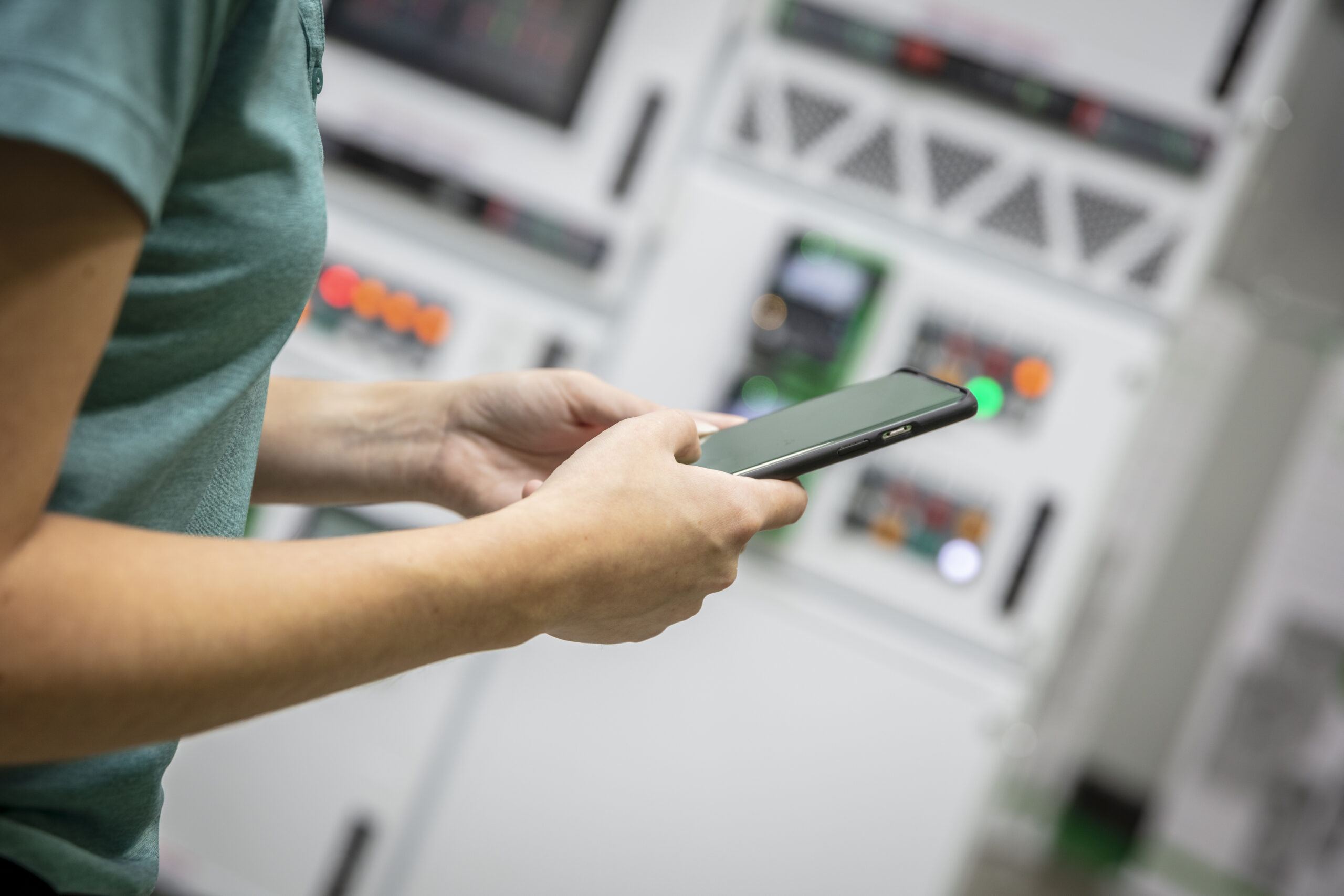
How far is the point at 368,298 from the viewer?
1.61 meters

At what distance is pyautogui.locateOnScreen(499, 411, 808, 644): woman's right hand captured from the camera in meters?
0.53

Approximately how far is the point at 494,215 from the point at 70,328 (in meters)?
1.24

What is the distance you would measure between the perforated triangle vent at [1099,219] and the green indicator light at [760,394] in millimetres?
539

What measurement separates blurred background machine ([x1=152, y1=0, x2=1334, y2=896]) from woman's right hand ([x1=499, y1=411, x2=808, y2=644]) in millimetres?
842

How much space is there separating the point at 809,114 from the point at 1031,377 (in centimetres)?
56

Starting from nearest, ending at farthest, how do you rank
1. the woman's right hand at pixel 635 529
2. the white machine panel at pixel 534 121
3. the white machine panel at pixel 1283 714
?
the woman's right hand at pixel 635 529 < the white machine panel at pixel 534 121 < the white machine panel at pixel 1283 714

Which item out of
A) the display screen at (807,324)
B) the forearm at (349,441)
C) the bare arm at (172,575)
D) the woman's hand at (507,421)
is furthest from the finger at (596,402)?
the display screen at (807,324)

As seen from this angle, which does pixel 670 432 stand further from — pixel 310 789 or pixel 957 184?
pixel 310 789

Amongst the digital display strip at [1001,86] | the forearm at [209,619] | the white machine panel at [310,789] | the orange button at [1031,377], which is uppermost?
the digital display strip at [1001,86]

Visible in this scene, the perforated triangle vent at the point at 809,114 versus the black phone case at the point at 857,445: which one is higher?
the perforated triangle vent at the point at 809,114

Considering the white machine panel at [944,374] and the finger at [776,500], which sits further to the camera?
the white machine panel at [944,374]

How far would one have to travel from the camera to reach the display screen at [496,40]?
5.09ft

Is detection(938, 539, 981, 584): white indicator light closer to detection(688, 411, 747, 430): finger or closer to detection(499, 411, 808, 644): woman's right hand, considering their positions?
detection(688, 411, 747, 430): finger

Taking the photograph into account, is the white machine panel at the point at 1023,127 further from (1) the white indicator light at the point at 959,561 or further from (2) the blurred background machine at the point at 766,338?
(1) the white indicator light at the point at 959,561
